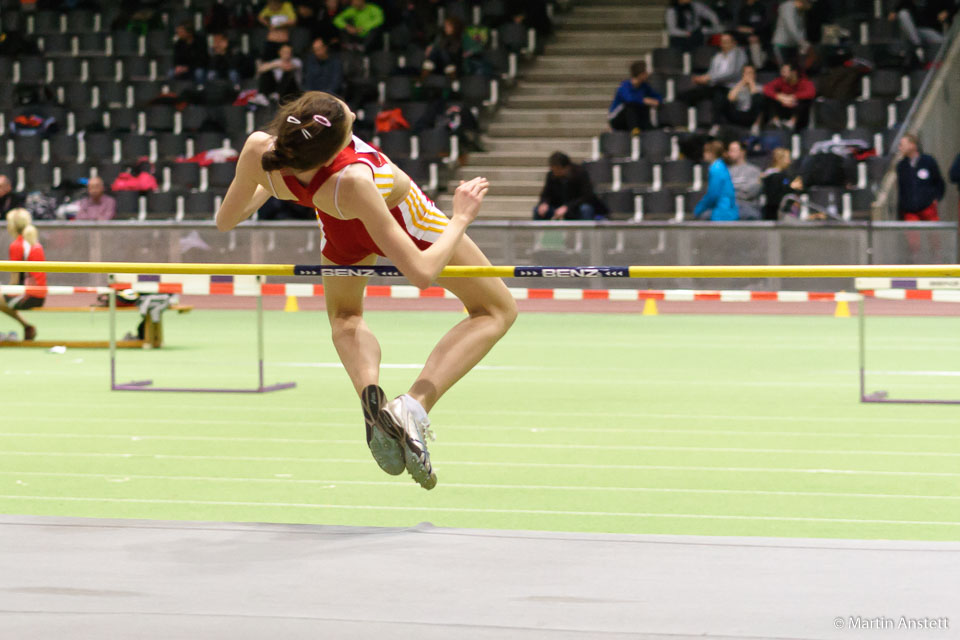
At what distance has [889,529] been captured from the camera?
6.01 metres

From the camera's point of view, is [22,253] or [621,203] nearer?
[22,253]

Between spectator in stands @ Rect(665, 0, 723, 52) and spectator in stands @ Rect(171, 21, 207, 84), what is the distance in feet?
25.2

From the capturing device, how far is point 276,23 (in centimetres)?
2459

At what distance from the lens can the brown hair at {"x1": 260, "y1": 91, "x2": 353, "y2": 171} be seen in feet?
16.0

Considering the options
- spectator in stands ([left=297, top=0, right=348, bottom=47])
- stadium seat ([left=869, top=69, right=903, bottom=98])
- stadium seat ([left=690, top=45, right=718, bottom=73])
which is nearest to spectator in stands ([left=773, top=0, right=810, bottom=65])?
stadium seat ([left=690, top=45, right=718, bottom=73])

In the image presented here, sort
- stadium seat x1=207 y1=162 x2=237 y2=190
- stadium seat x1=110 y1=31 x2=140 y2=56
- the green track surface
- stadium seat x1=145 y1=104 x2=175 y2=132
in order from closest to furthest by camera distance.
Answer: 1. the green track surface
2. stadium seat x1=207 y1=162 x2=237 y2=190
3. stadium seat x1=145 y1=104 x2=175 y2=132
4. stadium seat x1=110 y1=31 x2=140 y2=56

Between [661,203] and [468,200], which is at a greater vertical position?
[468,200]

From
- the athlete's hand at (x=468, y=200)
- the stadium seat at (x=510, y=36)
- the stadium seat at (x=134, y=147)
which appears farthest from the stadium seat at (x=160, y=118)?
the athlete's hand at (x=468, y=200)

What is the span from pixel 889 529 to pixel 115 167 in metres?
18.9

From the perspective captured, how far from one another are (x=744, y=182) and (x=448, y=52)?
243 inches

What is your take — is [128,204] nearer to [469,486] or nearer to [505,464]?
[505,464]

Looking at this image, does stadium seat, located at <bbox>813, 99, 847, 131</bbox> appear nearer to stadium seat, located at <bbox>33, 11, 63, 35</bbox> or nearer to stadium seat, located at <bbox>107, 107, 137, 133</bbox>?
stadium seat, located at <bbox>107, 107, 137, 133</bbox>

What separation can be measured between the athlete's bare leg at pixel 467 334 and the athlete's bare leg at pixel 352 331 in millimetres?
185

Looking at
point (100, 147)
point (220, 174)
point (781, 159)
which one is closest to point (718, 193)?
point (781, 159)
